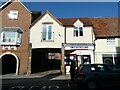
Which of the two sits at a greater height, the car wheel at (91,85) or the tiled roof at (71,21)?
the tiled roof at (71,21)

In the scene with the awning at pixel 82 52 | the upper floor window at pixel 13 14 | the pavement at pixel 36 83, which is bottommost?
the pavement at pixel 36 83

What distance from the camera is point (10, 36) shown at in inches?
1294

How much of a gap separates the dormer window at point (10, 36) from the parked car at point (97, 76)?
60.1 ft

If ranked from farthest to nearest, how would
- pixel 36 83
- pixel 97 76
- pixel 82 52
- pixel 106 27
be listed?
pixel 106 27, pixel 82 52, pixel 36 83, pixel 97 76

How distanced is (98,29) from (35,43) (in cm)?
881

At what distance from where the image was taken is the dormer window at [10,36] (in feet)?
107

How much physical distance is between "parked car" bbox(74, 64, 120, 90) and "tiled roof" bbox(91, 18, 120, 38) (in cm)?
1804

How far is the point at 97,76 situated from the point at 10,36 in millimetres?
19618

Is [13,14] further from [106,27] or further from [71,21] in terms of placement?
[106,27]

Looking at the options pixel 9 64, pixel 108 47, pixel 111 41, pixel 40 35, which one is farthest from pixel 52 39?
pixel 9 64

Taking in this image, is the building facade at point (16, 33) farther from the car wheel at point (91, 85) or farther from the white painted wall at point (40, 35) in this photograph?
the car wheel at point (91, 85)

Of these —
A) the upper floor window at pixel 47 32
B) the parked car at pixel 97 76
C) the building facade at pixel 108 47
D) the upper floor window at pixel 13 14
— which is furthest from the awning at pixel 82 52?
the parked car at pixel 97 76

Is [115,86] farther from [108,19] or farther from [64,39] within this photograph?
[108,19]

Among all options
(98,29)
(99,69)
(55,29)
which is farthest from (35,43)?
(99,69)
